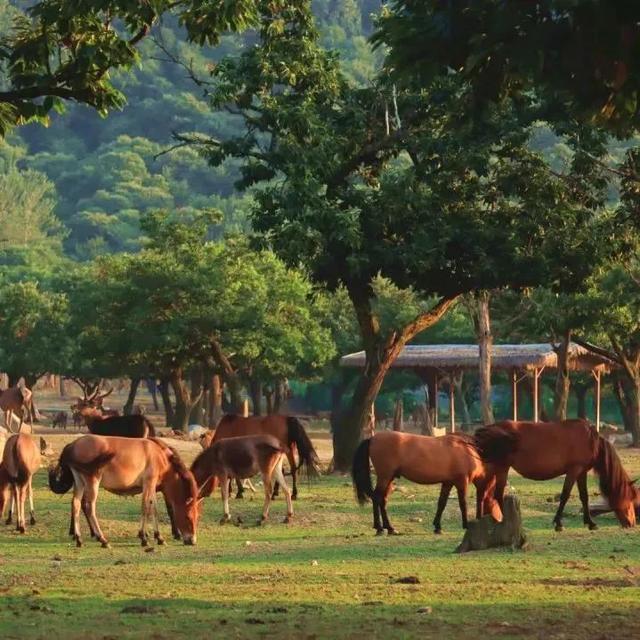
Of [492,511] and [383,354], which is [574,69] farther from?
[383,354]

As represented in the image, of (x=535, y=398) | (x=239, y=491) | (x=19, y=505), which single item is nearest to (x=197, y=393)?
(x=535, y=398)

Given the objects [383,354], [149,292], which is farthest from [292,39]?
[149,292]

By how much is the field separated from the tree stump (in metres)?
0.25

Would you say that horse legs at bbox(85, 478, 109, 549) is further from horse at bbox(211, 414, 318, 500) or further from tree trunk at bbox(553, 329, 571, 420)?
tree trunk at bbox(553, 329, 571, 420)

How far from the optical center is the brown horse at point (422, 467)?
21.7m

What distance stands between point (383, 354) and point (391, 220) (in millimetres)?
3866

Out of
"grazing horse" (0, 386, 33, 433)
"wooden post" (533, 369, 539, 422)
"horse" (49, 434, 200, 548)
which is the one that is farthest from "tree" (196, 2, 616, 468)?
"wooden post" (533, 369, 539, 422)

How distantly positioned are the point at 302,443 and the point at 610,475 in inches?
267

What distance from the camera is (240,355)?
2345 inches

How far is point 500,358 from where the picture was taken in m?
59.0

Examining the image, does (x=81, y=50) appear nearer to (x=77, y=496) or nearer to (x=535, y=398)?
(x=77, y=496)

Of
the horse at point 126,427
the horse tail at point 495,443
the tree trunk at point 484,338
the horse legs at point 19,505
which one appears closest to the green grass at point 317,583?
the horse legs at point 19,505

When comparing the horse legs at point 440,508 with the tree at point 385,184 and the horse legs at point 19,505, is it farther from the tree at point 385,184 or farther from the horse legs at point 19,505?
the tree at point 385,184

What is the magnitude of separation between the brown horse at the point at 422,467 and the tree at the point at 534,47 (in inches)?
398
